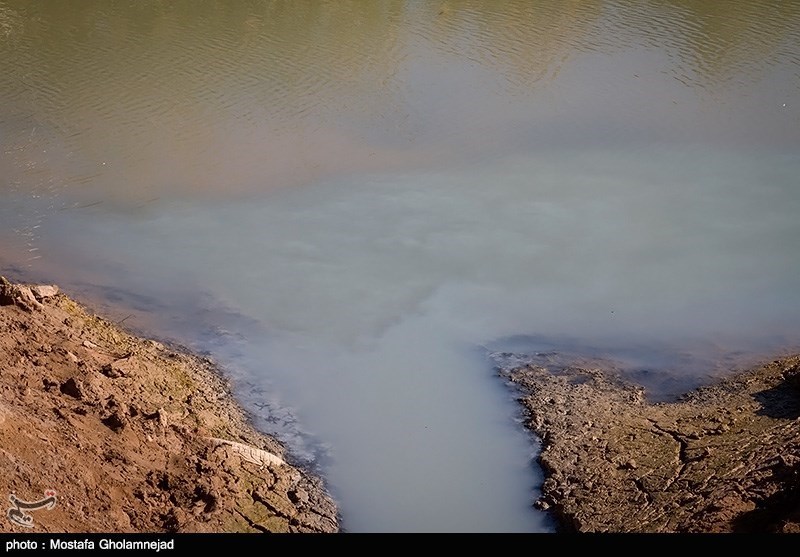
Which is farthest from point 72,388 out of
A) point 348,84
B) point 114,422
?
point 348,84

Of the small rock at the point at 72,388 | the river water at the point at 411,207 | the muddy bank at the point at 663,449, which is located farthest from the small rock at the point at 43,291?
the muddy bank at the point at 663,449

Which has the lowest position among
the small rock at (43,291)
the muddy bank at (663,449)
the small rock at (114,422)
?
the small rock at (43,291)

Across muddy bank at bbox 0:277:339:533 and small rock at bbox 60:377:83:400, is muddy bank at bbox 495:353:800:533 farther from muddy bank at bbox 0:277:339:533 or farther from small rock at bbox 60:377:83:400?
small rock at bbox 60:377:83:400

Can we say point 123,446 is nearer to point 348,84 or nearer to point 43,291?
point 43,291

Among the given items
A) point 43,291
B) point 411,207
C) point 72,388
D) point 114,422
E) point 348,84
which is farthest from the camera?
point 348,84

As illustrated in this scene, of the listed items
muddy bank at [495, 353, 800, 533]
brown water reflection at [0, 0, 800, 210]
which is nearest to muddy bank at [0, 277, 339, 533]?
muddy bank at [495, 353, 800, 533]

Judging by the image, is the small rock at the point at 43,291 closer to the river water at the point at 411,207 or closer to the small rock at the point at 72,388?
the river water at the point at 411,207
